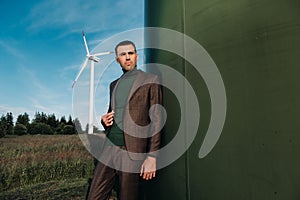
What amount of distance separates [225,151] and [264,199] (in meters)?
0.38

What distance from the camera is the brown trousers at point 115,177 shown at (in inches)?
96.3

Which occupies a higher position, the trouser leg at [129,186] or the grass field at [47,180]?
the trouser leg at [129,186]

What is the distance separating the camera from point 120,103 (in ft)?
9.04

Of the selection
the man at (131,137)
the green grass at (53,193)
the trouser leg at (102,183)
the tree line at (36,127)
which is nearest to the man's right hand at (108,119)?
the man at (131,137)

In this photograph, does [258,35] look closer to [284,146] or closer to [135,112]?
[284,146]

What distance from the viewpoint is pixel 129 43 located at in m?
2.85

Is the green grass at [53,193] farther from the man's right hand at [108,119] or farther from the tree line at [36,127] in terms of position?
the tree line at [36,127]

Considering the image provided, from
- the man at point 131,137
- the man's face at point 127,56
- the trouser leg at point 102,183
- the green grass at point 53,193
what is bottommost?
the green grass at point 53,193

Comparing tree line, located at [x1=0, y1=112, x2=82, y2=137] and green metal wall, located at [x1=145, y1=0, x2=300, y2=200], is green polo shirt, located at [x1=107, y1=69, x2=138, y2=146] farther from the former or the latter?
tree line, located at [x1=0, y1=112, x2=82, y2=137]

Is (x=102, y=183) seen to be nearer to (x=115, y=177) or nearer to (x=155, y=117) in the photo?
(x=115, y=177)

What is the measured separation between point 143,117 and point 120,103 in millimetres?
382

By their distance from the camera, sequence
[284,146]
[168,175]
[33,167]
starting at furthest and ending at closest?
[33,167] → [168,175] → [284,146]

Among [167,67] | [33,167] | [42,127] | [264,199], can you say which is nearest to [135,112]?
[167,67]

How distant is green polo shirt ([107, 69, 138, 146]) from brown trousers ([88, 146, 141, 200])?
102 mm
